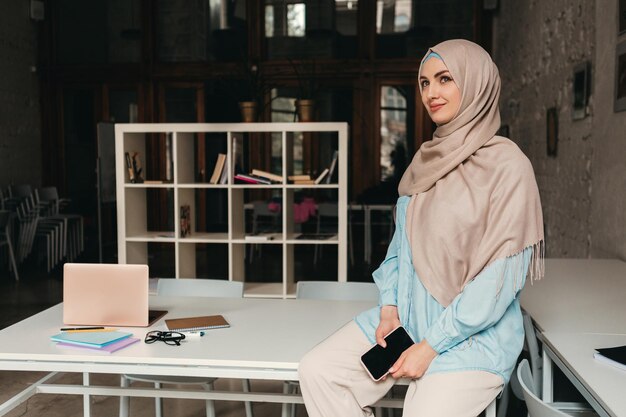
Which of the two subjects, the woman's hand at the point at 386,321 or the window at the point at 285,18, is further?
the window at the point at 285,18

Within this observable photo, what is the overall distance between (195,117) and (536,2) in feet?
18.5

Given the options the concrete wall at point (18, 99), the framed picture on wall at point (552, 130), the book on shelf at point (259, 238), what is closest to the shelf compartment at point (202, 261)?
the book on shelf at point (259, 238)

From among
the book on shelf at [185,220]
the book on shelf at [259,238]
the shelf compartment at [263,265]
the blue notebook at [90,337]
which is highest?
the book on shelf at [185,220]

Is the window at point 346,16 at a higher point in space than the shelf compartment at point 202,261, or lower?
higher

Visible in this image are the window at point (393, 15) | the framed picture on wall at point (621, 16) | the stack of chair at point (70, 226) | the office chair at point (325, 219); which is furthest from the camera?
the window at point (393, 15)

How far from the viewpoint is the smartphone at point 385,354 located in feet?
7.23

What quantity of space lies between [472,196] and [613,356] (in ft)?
2.11

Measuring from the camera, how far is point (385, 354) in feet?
7.34

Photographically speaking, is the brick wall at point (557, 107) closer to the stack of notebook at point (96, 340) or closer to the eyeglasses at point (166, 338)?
the eyeglasses at point (166, 338)

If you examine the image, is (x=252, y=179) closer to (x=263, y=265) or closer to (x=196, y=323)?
(x=196, y=323)

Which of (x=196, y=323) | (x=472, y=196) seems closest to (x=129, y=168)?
(x=196, y=323)

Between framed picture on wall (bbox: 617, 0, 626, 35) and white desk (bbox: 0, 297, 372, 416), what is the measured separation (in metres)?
2.37

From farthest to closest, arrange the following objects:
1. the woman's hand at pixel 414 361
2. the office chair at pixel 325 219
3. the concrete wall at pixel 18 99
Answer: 1. the concrete wall at pixel 18 99
2. the office chair at pixel 325 219
3. the woman's hand at pixel 414 361

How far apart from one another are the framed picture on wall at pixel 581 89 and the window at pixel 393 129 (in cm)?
518
